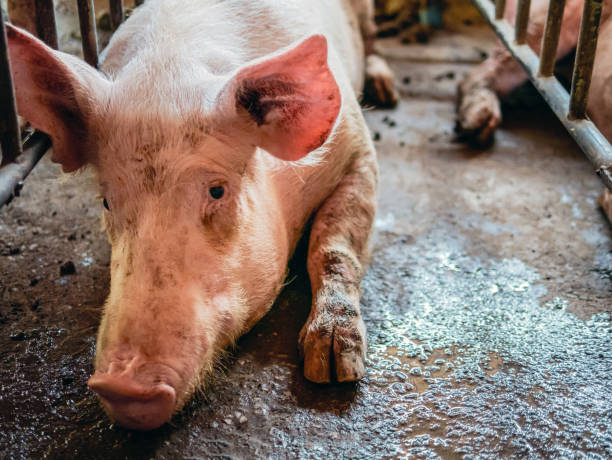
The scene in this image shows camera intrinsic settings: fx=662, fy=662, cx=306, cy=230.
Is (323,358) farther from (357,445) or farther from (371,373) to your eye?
(357,445)

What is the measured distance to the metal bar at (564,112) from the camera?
7.66 feet

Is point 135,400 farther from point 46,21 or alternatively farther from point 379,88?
point 379,88

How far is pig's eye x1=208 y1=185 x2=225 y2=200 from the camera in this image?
2.05m

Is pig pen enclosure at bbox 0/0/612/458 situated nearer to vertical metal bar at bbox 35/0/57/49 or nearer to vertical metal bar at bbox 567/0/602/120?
vertical metal bar at bbox 35/0/57/49

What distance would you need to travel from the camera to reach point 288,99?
6.73ft

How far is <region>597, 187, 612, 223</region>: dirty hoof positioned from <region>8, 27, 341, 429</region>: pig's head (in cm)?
174

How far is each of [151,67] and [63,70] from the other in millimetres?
301

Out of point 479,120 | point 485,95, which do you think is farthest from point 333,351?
point 485,95

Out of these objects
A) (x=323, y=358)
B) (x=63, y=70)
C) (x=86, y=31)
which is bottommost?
(x=323, y=358)

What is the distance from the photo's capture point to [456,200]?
348cm

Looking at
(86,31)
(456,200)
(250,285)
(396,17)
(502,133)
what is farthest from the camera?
(396,17)

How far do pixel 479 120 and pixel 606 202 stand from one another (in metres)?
1.08

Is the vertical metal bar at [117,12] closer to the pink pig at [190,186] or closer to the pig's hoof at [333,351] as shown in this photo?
the pink pig at [190,186]

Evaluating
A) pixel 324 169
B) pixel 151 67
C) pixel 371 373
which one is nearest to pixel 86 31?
pixel 151 67
